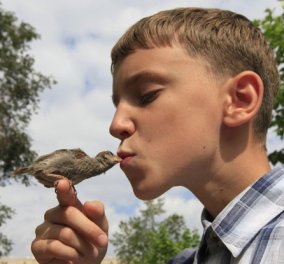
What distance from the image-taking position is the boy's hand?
2545mm

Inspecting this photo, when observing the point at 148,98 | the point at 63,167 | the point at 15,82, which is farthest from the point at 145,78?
the point at 15,82

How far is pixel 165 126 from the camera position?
2643 millimetres

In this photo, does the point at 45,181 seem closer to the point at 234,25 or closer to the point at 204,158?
the point at 204,158

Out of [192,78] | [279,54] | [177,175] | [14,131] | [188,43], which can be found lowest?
[177,175]

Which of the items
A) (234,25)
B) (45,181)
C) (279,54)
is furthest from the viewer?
(279,54)

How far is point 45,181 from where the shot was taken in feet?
7.95

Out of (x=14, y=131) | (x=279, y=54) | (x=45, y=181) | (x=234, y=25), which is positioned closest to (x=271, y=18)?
(x=279, y=54)

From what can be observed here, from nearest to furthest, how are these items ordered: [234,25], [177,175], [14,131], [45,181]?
[45,181] < [177,175] < [234,25] < [14,131]

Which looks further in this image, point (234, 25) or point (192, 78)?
point (234, 25)

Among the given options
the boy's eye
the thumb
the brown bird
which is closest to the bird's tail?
the brown bird

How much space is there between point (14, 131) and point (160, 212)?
7.45 m

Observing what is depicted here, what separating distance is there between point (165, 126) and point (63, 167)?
19.7 inches

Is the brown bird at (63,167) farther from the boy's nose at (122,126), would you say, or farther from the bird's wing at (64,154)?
the boy's nose at (122,126)

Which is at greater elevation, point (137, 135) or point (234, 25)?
point (234, 25)
